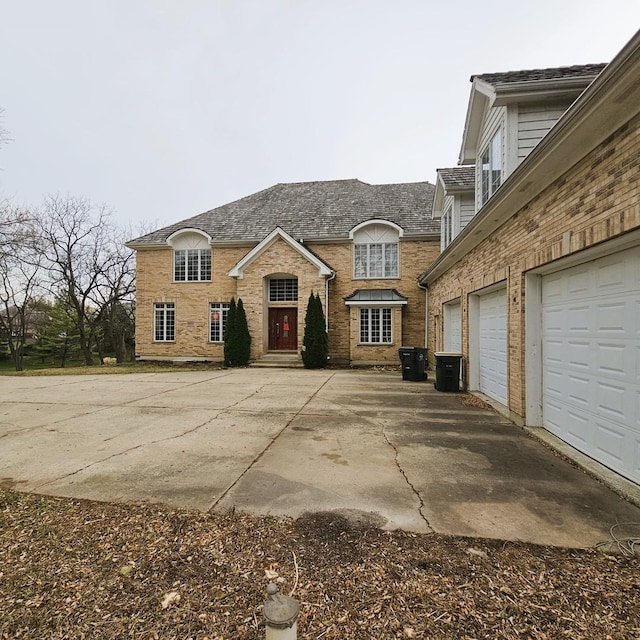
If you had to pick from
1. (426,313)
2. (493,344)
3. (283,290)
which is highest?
(283,290)

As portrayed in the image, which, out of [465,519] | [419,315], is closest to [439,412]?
[465,519]

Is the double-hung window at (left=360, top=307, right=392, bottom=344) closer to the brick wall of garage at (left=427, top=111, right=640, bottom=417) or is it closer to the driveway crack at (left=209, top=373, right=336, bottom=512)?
the brick wall of garage at (left=427, top=111, right=640, bottom=417)

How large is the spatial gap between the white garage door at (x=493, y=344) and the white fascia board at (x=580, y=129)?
2055 mm

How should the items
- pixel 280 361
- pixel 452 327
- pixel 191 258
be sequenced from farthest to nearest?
pixel 191 258 → pixel 280 361 → pixel 452 327

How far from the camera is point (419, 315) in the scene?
17.2 meters

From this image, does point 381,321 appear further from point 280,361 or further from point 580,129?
point 580,129

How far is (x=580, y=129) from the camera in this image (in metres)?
3.86

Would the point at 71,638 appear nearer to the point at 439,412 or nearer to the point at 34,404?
the point at 439,412

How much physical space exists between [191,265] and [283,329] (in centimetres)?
639

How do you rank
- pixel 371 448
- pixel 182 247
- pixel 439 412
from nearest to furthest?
pixel 371 448 → pixel 439 412 → pixel 182 247

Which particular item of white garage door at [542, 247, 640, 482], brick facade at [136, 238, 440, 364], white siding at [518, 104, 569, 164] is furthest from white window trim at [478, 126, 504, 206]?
brick facade at [136, 238, 440, 364]

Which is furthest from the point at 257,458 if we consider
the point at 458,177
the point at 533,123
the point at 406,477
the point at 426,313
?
the point at 426,313

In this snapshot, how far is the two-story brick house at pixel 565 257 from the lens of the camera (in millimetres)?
3590

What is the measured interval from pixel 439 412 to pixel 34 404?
9373mm
